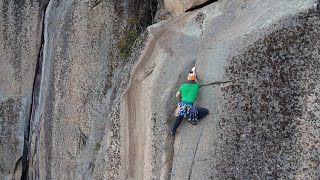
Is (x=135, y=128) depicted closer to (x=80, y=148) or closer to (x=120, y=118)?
(x=120, y=118)

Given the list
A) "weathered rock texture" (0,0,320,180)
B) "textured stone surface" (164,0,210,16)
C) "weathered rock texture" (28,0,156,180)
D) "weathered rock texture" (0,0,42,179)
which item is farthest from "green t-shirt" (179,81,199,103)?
"weathered rock texture" (0,0,42,179)

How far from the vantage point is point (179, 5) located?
6746mm

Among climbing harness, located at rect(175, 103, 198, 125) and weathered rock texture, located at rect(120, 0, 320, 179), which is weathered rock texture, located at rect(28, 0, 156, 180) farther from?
climbing harness, located at rect(175, 103, 198, 125)

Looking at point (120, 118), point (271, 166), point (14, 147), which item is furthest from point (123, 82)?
point (14, 147)

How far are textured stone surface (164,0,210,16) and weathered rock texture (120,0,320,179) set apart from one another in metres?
0.22

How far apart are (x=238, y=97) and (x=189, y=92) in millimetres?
604

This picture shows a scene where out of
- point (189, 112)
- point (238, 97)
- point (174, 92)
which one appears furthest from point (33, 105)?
point (238, 97)

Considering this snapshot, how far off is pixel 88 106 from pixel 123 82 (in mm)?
1187

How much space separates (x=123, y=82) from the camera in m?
6.97

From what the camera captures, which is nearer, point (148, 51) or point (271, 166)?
point (271, 166)

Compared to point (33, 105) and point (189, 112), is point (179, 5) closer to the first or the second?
point (189, 112)

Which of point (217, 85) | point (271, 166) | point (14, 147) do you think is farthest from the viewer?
point (14, 147)

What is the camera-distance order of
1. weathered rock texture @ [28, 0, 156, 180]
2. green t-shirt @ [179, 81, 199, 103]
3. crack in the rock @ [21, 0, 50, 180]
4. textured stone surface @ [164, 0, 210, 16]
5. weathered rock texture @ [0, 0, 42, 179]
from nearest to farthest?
green t-shirt @ [179, 81, 199, 103], textured stone surface @ [164, 0, 210, 16], weathered rock texture @ [28, 0, 156, 180], crack in the rock @ [21, 0, 50, 180], weathered rock texture @ [0, 0, 42, 179]

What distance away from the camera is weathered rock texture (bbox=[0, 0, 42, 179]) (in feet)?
32.5
